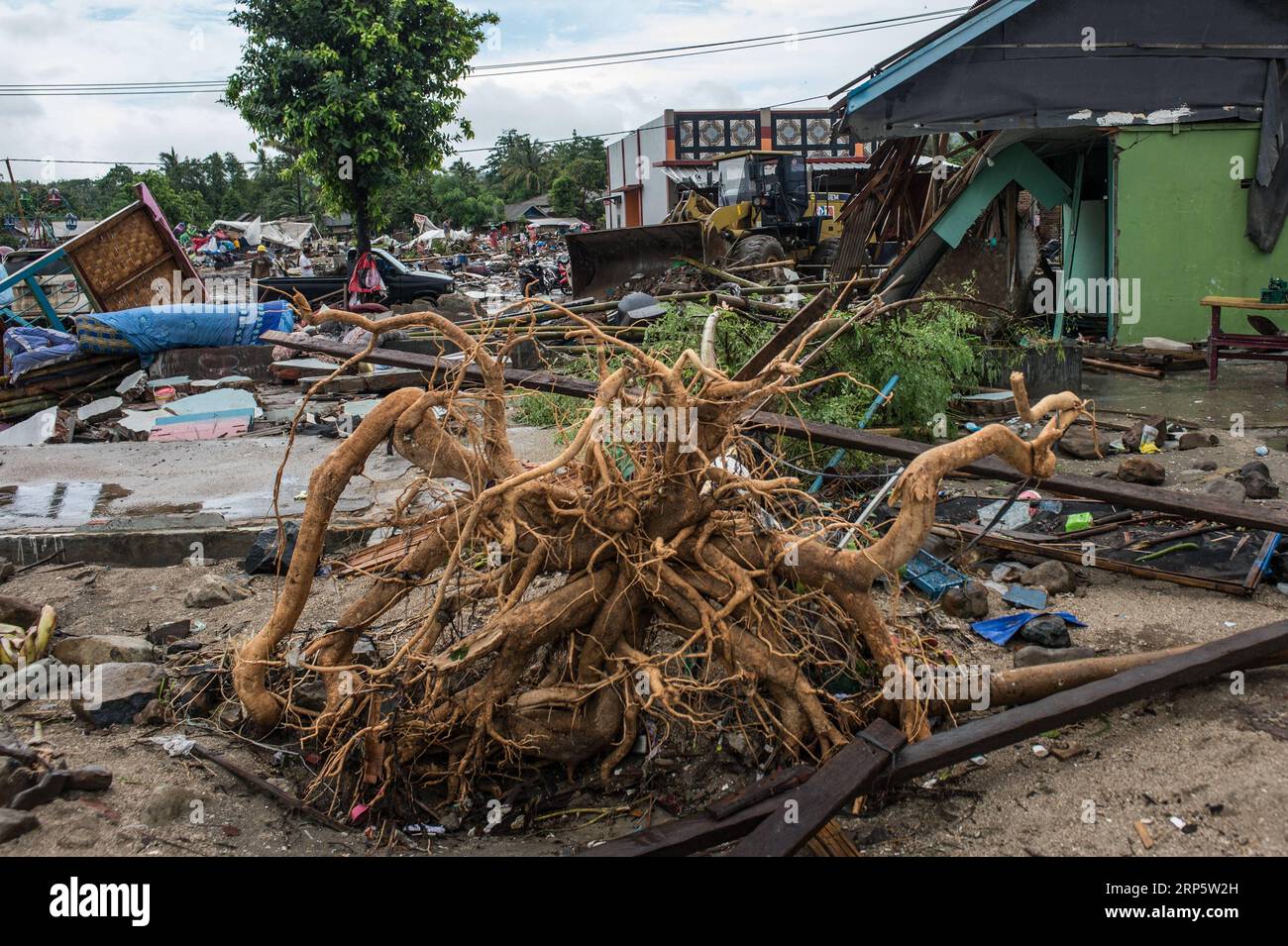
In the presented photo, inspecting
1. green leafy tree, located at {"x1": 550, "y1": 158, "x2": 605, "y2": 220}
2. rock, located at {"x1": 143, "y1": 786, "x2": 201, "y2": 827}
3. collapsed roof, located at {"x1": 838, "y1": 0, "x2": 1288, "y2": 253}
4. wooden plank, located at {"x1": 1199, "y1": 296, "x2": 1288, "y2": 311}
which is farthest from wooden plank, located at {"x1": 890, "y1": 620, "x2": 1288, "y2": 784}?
green leafy tree, located at {"x1": 550, "y1": 158, "x2": 605, "y2": 220}

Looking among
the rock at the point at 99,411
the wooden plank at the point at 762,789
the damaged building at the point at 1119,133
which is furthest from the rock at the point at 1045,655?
the rock at the point at 99,411

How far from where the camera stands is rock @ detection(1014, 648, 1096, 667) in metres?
3.96

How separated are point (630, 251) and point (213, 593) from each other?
9.13 m

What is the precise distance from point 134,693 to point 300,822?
104 centimetres

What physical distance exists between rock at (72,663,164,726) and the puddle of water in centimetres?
238

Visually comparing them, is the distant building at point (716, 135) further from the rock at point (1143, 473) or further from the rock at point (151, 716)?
the rock at point (151, 716)

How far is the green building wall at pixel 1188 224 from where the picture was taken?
32.7ft

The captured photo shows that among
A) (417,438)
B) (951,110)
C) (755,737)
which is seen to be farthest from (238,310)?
(755,737)

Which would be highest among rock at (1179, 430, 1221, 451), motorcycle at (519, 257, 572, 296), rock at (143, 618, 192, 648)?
motorcycle at (519, 257, 572, 296)

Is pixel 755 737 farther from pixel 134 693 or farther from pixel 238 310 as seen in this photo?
pixel 238 310

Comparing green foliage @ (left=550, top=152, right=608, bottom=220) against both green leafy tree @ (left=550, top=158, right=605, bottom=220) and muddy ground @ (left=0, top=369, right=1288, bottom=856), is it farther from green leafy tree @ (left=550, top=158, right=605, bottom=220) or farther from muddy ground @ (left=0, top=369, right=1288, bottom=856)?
muddy ground @ (left=0, top=369, right=1288, bottom=856)

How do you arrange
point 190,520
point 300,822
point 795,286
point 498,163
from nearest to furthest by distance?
1. point 300,822
2. point 190,520
3. point 795,286
4. point 498,163

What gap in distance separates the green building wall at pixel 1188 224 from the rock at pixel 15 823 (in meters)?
10.7

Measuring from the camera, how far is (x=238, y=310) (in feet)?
37.4
